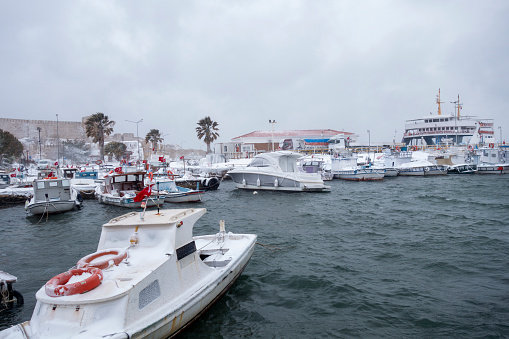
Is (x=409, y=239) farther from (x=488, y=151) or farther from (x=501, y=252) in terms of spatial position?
(x=488, y=151)

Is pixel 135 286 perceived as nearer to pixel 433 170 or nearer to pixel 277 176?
pixel 277 176

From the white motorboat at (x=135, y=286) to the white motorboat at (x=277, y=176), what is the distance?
22529 mm

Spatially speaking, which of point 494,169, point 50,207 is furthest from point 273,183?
point 494,169

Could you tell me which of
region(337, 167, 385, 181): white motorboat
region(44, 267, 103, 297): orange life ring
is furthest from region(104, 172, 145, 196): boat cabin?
region(337, 167, 385, 181): white motorboat

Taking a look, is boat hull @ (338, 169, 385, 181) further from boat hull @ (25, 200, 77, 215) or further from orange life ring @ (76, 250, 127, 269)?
orange life ring @ (76, 250, 127, 269)

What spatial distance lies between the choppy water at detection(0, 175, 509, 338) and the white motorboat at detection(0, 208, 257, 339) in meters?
0.88

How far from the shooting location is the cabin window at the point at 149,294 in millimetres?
5868

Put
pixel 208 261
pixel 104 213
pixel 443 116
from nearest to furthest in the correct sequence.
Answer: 1. pixel 208 261
2. pixel 104 213
3. pixel 443 116

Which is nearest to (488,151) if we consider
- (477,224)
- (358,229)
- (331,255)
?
(477,224)

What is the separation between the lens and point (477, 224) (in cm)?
1638

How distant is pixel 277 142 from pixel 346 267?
234 feet

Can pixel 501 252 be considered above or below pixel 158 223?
below

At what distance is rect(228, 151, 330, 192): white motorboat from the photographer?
103ft

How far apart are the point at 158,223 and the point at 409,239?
11012mm
